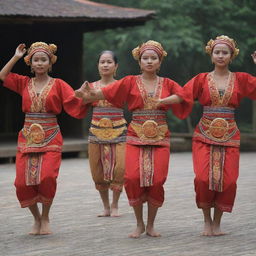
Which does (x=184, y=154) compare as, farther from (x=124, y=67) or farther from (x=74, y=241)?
(x=74, y=241)

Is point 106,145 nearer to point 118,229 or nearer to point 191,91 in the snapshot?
point 118,229

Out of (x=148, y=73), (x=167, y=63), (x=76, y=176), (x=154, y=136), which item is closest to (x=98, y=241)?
(x=154, y=136)

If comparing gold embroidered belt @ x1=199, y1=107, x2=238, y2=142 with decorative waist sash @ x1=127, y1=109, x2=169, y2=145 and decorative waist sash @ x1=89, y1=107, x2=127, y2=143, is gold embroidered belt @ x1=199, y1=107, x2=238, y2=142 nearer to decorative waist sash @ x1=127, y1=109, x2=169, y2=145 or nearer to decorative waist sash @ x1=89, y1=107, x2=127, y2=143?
decorative waist sash @ x1=127, y1=109, x2=169, y2=145

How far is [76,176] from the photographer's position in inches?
516

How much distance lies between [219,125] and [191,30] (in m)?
16.8

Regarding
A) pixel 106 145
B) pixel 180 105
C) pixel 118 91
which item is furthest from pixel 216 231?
pixel 106 145

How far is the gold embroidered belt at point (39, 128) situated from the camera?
7.59 metres

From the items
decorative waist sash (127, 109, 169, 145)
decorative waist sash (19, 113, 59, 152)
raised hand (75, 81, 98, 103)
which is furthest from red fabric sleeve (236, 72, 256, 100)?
decorative waist sash (19, 113, 59, 152)

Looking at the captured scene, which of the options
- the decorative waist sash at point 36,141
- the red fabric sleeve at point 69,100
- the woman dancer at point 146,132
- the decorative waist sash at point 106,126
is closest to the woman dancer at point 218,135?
the woman dancer at point 146,132

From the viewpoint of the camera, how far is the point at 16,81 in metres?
7.82

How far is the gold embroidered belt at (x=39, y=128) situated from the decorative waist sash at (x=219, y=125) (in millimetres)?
1388

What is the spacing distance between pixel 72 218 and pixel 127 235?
1.20 meters

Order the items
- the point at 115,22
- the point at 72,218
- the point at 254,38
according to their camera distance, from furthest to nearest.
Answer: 1. the point at 254,38
2. the point at 115,22
3. the point at 72,218

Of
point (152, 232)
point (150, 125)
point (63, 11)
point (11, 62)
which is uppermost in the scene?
point (63, 11)
